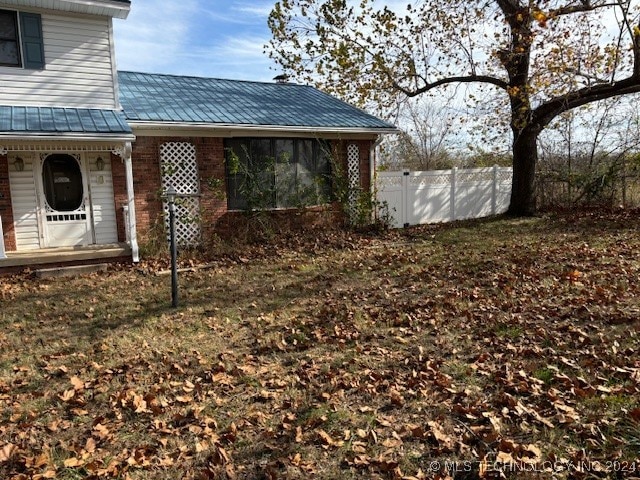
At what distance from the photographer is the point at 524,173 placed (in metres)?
14.6

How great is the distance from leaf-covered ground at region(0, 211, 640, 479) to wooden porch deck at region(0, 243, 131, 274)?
0.48 meters

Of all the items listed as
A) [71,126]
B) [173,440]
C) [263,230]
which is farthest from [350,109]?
[173,440]

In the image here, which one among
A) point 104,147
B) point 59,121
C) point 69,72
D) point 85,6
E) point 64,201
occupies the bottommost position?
point 64,201

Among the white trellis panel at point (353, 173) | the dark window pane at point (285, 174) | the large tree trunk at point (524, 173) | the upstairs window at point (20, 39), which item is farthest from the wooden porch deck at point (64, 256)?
the large tree trunk at point (524, 173)

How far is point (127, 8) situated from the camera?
941 cm

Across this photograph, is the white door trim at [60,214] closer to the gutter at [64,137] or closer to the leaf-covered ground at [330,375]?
the gutter at [64,137]

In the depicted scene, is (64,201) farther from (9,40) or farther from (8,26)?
(8,26)

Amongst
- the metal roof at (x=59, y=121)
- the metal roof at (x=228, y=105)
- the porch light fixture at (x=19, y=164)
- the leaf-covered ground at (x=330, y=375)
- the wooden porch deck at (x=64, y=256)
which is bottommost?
the leaf-covered ground at (x=330, y=375)

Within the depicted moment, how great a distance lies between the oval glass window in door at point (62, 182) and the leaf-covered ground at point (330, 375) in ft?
6.75

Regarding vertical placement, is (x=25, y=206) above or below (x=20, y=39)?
below

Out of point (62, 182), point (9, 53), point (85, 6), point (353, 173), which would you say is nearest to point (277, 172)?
point (353, 173)

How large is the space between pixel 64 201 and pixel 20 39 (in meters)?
3.30

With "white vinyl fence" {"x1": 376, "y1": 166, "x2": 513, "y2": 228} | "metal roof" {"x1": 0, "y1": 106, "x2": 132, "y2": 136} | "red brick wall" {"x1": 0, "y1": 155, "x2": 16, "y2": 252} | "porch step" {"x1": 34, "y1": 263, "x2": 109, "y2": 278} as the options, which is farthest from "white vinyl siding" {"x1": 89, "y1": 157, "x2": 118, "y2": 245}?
"white vinyl fence" {"x1": 376, "y1": 166, "x2": 513, "y2": 228}

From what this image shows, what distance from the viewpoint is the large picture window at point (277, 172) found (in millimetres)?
11055
